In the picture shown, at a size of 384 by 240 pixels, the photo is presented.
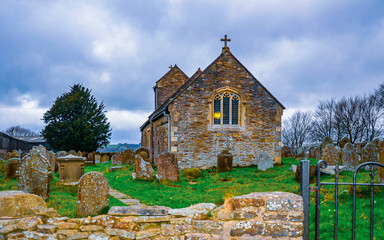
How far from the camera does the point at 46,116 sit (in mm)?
37656

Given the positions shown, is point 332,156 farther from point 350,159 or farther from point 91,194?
point 91,194

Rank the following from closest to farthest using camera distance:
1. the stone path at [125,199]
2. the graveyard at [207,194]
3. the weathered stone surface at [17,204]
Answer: the weathered stone surface at [17,204]
the graveyard at [207,194]
the stone path at [125,199]

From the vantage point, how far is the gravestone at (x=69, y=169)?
37.3 feet

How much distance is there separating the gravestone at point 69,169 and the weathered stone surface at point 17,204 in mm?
6990

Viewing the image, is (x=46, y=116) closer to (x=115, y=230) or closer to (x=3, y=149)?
(x=3, y=149)

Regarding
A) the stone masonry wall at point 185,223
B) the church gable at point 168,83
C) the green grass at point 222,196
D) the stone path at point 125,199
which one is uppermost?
the church gable at point 168,83

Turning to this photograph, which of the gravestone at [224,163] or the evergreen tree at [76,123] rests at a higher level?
the evergreen tree at [76,123]

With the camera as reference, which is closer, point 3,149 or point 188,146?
point 188,146

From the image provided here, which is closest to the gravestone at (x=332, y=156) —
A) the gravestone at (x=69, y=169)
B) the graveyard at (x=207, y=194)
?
the graveyard at (x=207, y=194)

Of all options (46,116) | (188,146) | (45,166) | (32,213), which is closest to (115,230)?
(32,213)

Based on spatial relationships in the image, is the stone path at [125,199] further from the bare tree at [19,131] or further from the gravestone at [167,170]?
the bare tree at [19,131]

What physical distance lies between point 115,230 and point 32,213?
1487 mm

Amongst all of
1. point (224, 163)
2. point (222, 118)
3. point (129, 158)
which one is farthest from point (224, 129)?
point (129, 158)

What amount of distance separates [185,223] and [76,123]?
3439cm
